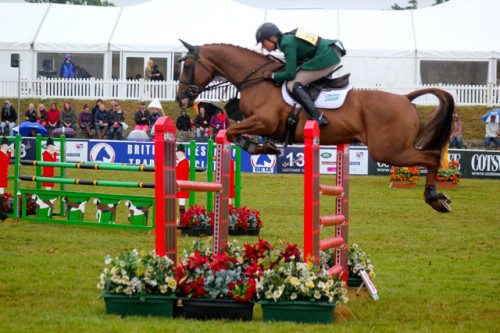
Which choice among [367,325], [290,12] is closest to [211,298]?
[367,325]

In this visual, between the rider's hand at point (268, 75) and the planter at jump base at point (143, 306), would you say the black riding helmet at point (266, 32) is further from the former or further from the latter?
the planter at jump base at point (143, 306)

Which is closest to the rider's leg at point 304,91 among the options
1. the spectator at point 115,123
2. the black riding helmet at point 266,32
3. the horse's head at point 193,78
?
the black riding helmet at point 266,32

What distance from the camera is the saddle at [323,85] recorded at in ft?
37.2

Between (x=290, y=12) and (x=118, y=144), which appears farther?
(x=290, y=12)

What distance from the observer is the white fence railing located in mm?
41750

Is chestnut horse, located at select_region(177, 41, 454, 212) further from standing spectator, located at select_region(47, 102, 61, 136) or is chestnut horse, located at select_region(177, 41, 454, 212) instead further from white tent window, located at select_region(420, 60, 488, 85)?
white tent window, located at select_region(420, 60, 488, 85)

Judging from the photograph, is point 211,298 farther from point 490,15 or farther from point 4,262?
point 490,15

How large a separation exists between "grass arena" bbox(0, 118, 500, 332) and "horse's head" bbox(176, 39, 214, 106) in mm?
2495

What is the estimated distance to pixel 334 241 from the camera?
34.2ft

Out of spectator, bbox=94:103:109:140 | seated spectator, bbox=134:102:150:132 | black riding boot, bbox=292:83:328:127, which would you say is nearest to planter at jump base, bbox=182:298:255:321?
black riding boot, bbox=292:83:328:127

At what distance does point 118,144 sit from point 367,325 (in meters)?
22.9

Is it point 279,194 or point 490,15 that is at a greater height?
point 490,15

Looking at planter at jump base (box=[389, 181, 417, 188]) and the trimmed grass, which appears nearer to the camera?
the trimmed grass

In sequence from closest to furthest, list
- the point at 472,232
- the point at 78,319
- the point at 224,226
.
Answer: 1. the point at 78,319
2. the point at 224,226
3. the point at 472,232
